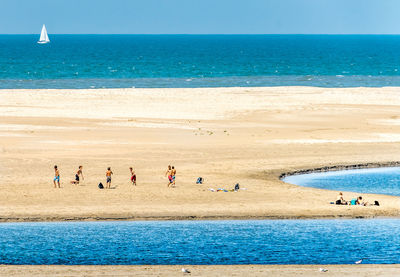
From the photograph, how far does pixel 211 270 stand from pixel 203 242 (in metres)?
4.08

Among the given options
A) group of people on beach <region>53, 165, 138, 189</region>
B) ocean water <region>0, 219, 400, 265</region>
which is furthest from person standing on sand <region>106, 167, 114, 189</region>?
ocean water <region>0, 219, 400, 265</region>

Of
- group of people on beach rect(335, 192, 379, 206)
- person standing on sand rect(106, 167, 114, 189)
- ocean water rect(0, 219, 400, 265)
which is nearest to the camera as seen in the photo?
ocean water rect(0, 219, 400, 265)

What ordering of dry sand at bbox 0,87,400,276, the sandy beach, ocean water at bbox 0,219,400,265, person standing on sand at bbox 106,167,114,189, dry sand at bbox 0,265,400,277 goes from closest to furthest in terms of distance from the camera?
1. dry sand at bbox 0,265,400,277
2. ocean water at bbox 0,219,400,265
3. dry sand at bbox 0,87,400,276
4. the sandy beach
5. person standing on sand at bbox 106,167,114,189

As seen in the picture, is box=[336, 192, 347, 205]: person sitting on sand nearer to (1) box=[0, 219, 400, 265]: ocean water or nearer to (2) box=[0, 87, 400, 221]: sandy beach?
(2) box=[0, 87, 400, 221]: sandy beach

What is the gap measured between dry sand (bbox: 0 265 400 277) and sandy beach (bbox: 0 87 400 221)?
789 cm

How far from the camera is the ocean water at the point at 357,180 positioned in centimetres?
4266

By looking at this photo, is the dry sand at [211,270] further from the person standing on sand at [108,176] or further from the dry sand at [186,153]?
the person standing on sand at [108,176]

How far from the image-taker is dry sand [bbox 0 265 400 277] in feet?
86.9

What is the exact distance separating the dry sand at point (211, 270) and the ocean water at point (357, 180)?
15133mm

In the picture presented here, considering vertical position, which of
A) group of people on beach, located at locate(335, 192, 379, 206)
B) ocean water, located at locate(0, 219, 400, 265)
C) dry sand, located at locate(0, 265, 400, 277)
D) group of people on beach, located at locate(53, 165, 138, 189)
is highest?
group of people on beach, located at locate(53, 165, 138, 189)

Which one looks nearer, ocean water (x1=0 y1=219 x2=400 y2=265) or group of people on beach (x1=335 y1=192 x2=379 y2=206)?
ocean water (x1=0 y1=219 x2=400 y2=265)

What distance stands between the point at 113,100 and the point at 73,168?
3991 centimetres

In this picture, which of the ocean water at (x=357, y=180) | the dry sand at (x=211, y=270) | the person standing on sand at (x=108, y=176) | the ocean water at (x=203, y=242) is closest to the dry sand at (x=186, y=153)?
the dry sand at (x=211, y=270)

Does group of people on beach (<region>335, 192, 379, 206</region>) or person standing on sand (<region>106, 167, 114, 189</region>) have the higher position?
person standing on sand (<region>106, 167, 114, 189</region>)
